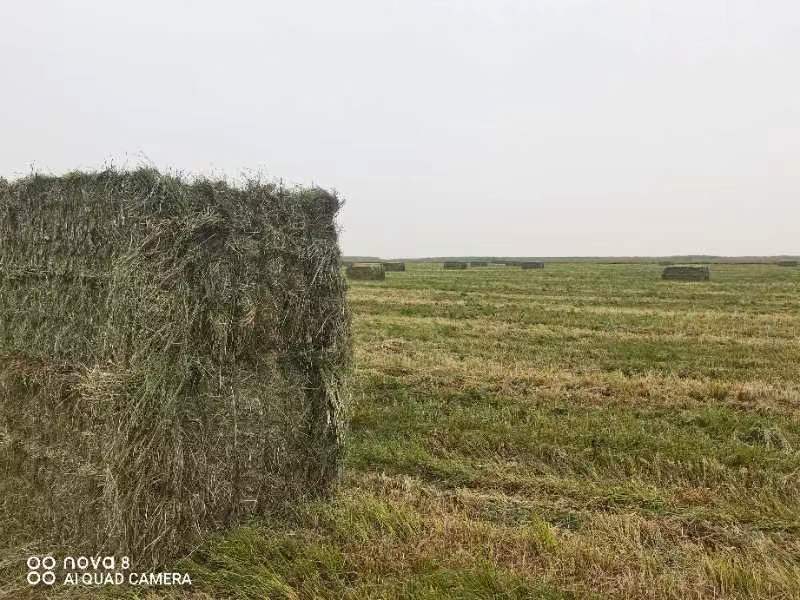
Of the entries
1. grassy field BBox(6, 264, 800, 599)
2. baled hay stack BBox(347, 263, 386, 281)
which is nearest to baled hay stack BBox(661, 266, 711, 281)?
baled hay stack BBox(347, 263, 386, 281)

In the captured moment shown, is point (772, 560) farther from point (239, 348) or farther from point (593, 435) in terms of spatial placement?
point (239, 348)

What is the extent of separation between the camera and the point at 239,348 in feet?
15.3

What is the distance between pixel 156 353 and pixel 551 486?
3.67 metres

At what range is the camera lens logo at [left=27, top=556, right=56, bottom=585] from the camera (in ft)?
13.7

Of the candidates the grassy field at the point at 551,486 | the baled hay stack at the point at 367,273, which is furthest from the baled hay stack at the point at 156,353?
the baled hay stack at the point at 367,273

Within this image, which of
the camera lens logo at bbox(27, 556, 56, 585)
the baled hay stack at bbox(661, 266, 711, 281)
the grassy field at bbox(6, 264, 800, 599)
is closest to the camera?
the grassy field at bbox(6, 264, 800, 599)

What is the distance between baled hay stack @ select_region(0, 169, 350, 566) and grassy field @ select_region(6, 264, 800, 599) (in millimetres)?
551

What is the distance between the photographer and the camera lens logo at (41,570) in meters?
4.17

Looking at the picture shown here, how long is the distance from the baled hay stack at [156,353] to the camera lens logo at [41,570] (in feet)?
0.59

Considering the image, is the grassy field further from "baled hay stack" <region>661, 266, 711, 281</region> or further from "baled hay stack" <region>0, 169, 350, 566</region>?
"baled hay stack" <region>661, 266, 711, 281</region>

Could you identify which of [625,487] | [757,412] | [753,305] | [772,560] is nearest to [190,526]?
[625,487]

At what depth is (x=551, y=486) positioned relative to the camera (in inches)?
219

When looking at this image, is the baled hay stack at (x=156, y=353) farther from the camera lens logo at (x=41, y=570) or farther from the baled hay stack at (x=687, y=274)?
the baled hay stack at (x=687, y=274)

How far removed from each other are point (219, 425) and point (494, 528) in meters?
2.25
